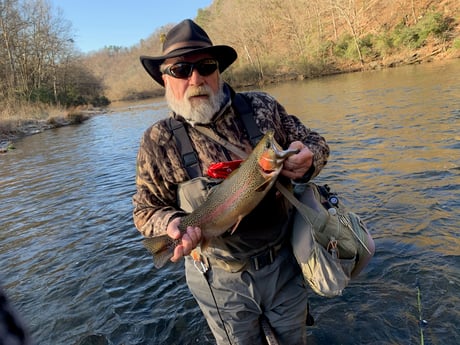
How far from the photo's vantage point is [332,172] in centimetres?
934

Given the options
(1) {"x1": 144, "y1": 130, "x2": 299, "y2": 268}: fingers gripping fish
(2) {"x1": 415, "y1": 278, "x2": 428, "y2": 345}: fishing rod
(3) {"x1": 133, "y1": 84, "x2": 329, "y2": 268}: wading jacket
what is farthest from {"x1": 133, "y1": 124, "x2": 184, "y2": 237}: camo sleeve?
(2) {"x1": 415, "y1": 278, "x2": 428, "y2": 345}: fishing rod

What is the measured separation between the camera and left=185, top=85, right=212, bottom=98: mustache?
115 inches

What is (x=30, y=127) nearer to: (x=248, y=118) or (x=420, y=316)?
(x=248, y=118)

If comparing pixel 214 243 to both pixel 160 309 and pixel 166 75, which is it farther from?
pixel 160 309

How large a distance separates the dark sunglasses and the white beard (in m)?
0.11

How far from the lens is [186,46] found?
112 inches

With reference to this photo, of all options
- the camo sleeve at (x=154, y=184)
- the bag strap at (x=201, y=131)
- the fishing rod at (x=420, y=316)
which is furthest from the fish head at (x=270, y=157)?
the fishing rod at (x=420, y=316)

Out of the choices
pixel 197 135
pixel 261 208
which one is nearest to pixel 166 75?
pixel 197 135

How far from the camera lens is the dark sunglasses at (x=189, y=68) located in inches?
113

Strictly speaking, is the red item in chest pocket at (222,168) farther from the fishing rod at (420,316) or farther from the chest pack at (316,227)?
the fishing rod at (420,316)

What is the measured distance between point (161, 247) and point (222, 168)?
71cm

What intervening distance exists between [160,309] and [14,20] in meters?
48.4

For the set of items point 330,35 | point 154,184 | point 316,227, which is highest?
point 330,35

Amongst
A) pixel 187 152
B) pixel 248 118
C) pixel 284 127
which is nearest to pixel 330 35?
pixel 284 127
